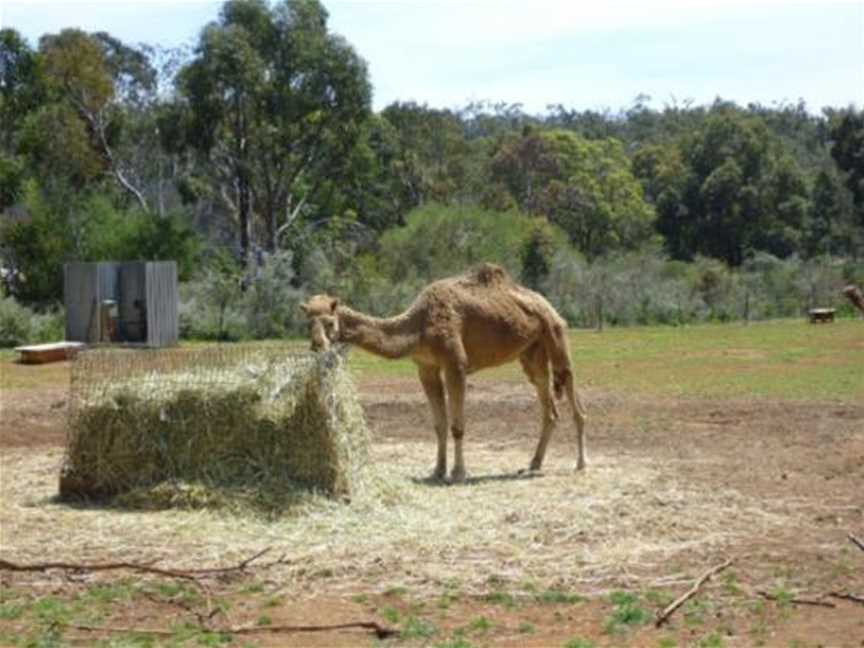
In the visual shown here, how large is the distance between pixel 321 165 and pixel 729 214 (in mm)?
Answer: 26494

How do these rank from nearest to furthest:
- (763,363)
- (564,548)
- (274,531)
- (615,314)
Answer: (564,548) < (274,531) < (763,363) < (615,314)

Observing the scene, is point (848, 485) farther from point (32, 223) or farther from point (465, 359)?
point (32, 223)

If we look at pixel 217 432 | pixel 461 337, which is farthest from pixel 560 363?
pixel 217 432

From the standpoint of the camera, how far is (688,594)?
327 inches

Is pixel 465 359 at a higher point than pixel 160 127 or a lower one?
lower

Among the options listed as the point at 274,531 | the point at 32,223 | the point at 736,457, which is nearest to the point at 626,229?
the point at 32,223

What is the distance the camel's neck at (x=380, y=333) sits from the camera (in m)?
13.1

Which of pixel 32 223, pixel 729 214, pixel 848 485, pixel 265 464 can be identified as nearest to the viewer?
pixel 265 464

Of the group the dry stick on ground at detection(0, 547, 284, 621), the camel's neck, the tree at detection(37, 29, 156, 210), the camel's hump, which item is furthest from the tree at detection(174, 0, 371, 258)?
the dry stick on ground at detection(0, 547, 284, 621)

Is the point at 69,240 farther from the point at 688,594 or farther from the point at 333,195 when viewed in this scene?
the point at 688,594

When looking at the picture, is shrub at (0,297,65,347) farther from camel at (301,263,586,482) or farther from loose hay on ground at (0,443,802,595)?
camel at (301,263,586,482)

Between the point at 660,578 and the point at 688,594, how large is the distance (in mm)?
737

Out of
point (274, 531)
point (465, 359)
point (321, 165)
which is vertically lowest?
point (274, 531)

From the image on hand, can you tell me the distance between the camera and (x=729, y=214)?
220 feet
